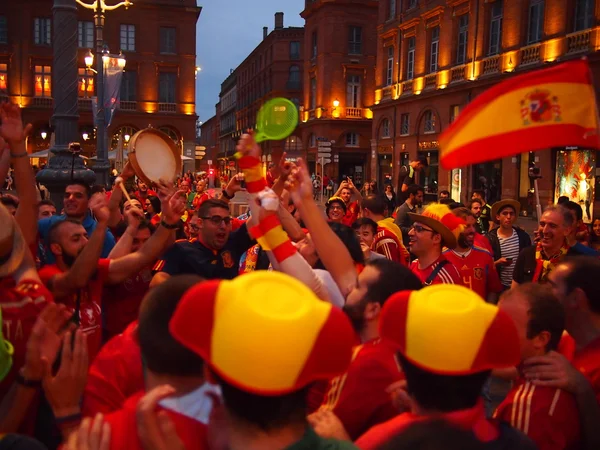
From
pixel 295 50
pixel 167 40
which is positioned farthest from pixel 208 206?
pixel 295 50

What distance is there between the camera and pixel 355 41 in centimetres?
4512

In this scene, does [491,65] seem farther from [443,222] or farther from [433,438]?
[433,438]

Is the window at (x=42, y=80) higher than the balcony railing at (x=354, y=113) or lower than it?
higher

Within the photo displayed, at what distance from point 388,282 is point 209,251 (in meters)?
2.34

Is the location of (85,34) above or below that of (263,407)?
above

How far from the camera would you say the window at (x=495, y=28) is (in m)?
26.1

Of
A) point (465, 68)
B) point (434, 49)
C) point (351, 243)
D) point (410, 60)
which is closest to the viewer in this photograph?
point (351, 243)

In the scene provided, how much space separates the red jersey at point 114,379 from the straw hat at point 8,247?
2.18 feet

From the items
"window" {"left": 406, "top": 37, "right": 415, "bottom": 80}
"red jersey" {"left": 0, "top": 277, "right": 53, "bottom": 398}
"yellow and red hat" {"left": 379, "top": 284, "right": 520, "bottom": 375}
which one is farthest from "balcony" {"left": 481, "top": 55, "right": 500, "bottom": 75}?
"yellow and red hat" {"left": 379, "top": 284, "right": 520, "bottom": 375}

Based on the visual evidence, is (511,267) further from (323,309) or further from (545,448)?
(323,309)

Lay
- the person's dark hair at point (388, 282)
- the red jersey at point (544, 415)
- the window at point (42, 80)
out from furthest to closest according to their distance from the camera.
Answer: the window at point (42, 80)
the person's dark hair at point (388, 282)
the red jersey at point (544, 415)

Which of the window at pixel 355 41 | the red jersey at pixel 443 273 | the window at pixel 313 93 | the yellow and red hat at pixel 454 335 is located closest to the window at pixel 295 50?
the window at pixel 313 93

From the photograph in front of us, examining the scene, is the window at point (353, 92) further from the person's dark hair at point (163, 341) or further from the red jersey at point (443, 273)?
the person's dark hair at point (163, 341)

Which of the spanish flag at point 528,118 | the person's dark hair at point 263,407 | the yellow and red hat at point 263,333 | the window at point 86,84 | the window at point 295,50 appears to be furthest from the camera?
the window at point 295,50
